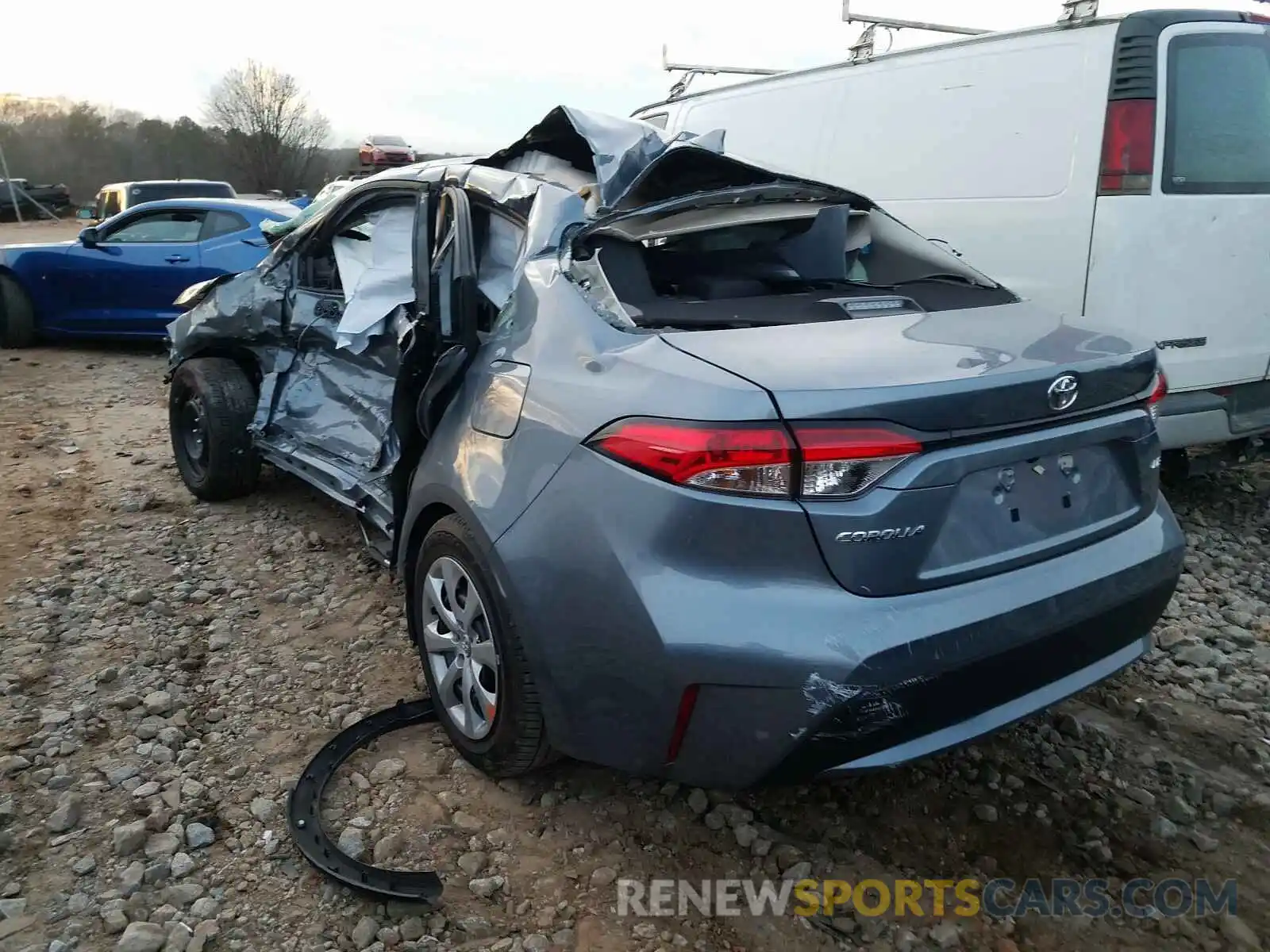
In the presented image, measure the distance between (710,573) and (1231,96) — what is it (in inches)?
142

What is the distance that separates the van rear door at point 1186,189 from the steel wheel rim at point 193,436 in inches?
162

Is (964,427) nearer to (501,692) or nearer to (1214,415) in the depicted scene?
Result: (501,692)

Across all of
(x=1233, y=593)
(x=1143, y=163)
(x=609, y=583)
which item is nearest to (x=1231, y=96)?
(x=1143, y=163)

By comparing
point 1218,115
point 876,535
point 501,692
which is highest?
point 1218,115

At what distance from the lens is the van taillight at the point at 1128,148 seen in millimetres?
3803

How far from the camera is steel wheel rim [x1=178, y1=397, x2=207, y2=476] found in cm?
457

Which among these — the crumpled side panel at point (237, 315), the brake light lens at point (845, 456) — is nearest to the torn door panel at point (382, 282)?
the crumpled side panel at point (237, 315)

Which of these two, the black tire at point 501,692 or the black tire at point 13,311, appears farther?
the black tire at point 13,311

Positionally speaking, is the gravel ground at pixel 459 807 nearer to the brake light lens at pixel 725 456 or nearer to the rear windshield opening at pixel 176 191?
the brake light lens at pixel 725 456

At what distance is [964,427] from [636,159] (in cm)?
140

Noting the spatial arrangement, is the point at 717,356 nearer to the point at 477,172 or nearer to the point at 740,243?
the point at 740,243

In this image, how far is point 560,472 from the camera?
2045mm

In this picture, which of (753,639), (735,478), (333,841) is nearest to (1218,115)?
(735,478)

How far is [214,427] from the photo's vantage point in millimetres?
4410
